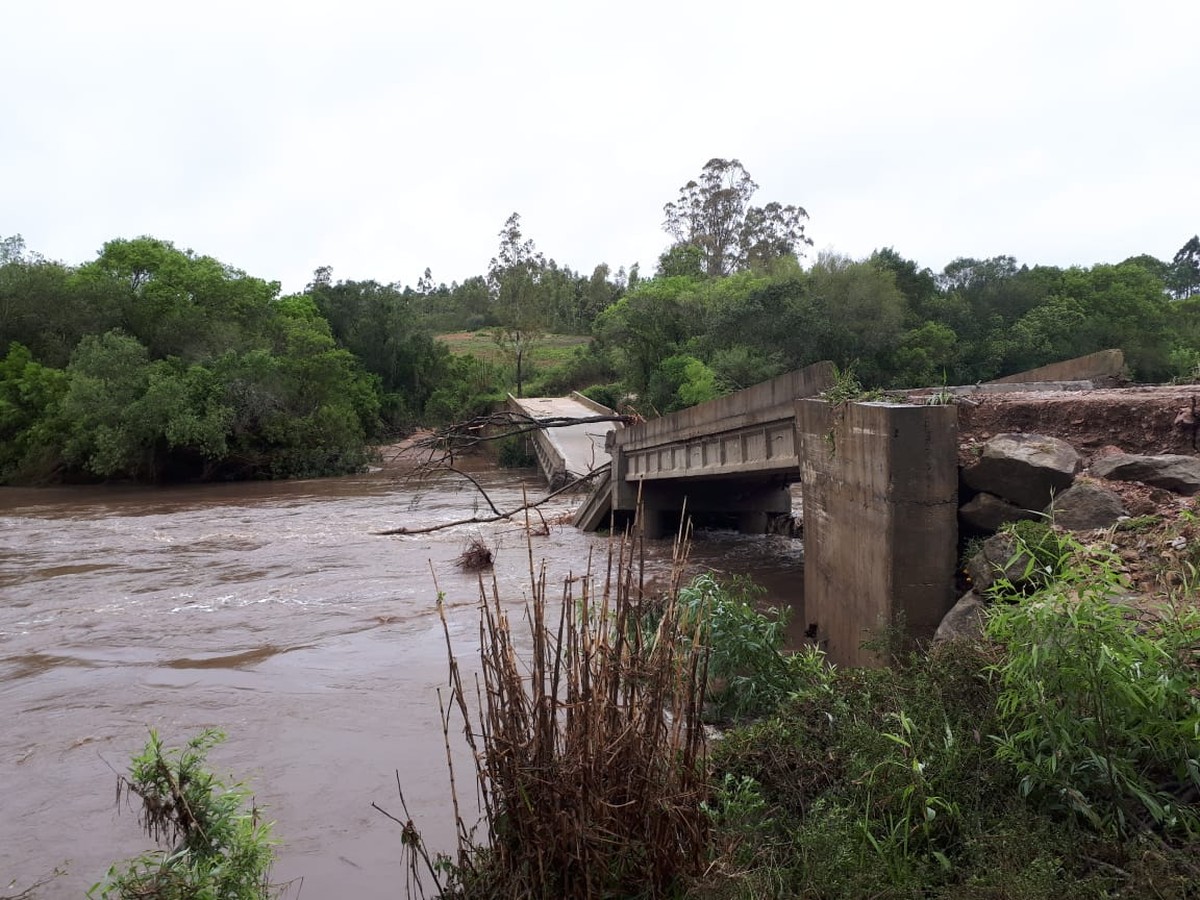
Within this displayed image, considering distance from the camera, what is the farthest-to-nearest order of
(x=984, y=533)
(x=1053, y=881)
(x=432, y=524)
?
1. (x=432, y=524)
2. (x=984, y=533)
3. (x=1053, y=881)

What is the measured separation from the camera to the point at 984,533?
6.40 metres

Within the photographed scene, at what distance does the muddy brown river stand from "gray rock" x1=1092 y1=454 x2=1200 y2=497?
4444 millimetres

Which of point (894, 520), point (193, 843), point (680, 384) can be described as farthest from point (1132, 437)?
point (680, 384)

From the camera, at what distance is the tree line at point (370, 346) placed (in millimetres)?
32062

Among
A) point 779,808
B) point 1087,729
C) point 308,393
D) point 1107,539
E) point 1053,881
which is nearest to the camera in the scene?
point 1053,881

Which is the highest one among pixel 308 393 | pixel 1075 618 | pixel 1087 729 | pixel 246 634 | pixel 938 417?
pixel 308 393

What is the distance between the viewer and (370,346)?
49.3 metres

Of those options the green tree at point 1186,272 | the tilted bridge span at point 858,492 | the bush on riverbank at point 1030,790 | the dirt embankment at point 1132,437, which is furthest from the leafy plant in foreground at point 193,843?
the green tree at point 1186,272

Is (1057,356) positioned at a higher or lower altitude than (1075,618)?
higher

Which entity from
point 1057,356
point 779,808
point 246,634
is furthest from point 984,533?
point 1057,356

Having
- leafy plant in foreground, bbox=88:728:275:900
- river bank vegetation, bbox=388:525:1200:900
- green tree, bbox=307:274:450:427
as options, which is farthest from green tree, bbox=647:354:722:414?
leafy plant in foreground, bbox=88:728:275:900

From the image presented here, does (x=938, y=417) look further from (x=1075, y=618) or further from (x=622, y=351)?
(x=622, y=351)

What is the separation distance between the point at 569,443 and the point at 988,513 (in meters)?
23.0

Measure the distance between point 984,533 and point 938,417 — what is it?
88 centimetres
